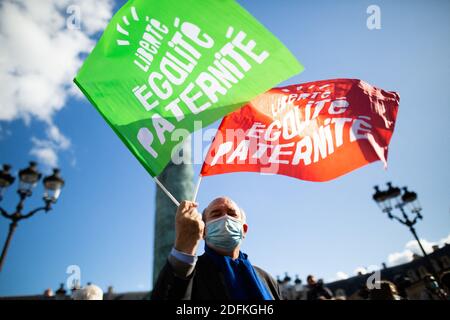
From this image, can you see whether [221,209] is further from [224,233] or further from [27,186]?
[27,186]

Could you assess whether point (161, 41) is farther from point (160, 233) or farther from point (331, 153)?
point (160, 233)

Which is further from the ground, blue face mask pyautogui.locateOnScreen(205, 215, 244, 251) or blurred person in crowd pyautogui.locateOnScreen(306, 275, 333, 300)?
blurred person in crowd pyautogui.locateOnScreen(306, 275, 333, 300)

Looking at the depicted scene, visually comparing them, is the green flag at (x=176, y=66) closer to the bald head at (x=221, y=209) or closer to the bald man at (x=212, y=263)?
the bald head at (x=221, y=209)

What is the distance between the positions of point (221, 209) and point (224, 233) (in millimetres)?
239

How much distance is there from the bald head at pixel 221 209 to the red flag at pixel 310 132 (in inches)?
15.2

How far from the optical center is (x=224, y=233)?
217cm

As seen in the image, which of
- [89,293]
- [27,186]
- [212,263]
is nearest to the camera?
[212,263]

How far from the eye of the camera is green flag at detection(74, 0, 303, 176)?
2.47 metres

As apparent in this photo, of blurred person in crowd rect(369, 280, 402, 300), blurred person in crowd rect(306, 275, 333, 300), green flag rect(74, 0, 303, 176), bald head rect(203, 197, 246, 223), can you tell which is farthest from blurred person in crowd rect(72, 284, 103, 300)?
blurred person in crowd rect(306, 275, 333, 300)

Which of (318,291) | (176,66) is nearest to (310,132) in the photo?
(176,66)

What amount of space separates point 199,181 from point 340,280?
5653cm

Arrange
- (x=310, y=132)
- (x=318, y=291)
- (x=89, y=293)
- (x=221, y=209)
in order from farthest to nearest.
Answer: (x=318, y=291)
(x=89, y=293)
(x=310, y=132)
(x=221, y=209)

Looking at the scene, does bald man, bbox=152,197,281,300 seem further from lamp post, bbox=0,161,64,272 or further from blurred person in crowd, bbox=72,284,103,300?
lamp post, bbox=0,161,64,272

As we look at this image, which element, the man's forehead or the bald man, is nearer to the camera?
the bald man
